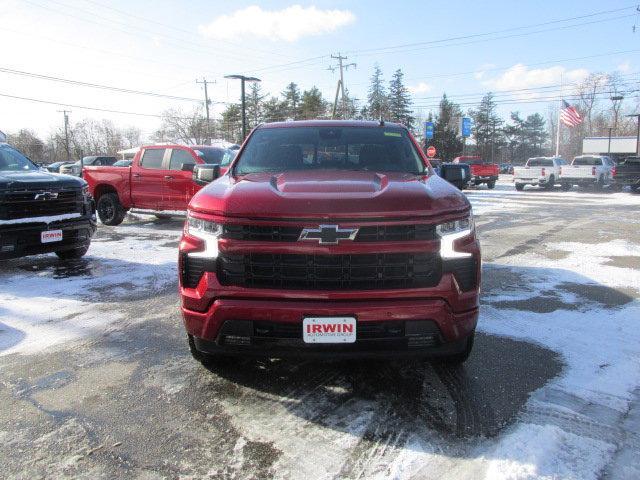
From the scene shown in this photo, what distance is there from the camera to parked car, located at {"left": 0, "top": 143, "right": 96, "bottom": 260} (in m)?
6.42

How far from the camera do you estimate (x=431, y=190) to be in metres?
3.20

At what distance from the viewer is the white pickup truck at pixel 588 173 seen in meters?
25.5

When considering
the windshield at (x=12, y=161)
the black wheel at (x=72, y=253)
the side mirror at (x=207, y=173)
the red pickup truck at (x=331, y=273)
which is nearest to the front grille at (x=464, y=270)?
the red pickup truck at (x=331, y=273)

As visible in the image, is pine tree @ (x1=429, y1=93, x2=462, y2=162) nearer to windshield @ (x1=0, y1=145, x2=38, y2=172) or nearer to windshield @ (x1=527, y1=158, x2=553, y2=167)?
windshield @ (x1=527, y1=158, x2=553, y2=167)

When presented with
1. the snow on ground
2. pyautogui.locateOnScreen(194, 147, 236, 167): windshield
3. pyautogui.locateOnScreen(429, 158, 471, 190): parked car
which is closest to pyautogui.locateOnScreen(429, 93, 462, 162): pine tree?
pyautogui.locateOnScreen(194, 147, 236, 167): windshield

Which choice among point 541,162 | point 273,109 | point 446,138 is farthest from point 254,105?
point 541,162

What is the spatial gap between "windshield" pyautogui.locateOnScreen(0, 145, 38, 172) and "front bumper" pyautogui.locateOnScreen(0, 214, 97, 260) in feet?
4.79

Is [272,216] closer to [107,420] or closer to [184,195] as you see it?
[107,420]

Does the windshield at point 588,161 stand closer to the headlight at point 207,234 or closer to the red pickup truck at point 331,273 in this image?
the red pickup truck at point 331,273

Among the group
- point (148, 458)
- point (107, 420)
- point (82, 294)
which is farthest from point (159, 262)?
point (148, 458)

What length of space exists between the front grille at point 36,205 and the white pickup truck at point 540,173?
2427 cm

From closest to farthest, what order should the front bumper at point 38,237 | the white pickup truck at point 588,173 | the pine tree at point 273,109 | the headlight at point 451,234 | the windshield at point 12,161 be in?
the headlight at point 451,234 → the front bumper at point 38,237 → the windshield at point 12,161 → the white pickup truck at point 588,173 → the pine tree at point 273,109

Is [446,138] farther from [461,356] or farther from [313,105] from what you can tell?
[461,356]

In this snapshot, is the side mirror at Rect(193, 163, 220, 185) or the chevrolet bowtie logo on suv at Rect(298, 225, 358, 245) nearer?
the chevrolet bowtie logo on suv at Rect(298, 225, 358, 245)
